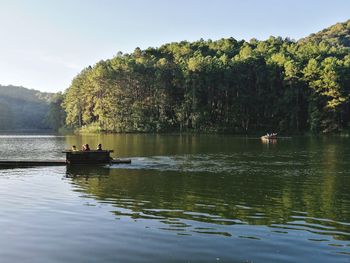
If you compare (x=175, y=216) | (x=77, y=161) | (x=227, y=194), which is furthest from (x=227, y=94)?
(x=175, y=216)

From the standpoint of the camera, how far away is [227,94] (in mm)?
125375

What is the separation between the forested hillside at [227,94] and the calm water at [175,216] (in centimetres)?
8409

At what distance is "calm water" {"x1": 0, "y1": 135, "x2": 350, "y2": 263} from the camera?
42.3 feet

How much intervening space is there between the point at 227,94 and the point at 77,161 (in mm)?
91089

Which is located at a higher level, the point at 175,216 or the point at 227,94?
the point at 227,94

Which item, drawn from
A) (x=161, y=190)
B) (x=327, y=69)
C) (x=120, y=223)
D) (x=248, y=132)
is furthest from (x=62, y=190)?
(x=327, y=69)

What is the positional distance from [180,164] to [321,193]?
1778 centimetres

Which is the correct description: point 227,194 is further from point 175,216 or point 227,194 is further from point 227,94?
point 227,94

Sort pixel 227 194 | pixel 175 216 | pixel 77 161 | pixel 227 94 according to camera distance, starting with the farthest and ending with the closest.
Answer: pixel 227 94 → pixel 77 161 → pixel 227 194 → pixel 175 216

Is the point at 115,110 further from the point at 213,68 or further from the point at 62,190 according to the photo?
the point at 62,190

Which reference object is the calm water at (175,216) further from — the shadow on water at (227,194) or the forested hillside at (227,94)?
the forested hillside at (227,94)

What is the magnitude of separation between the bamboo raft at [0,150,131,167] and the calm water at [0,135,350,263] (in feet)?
15.1

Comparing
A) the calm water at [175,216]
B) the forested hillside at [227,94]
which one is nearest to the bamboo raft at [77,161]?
the calm water at [175,216]

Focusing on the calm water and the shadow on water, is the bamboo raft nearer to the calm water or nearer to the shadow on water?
the shadow on water
